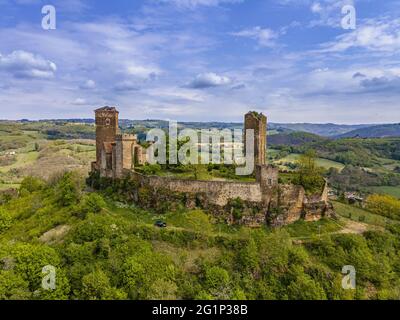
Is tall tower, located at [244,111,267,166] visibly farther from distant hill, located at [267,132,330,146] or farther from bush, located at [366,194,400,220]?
distant hill, located at [267,132,330,146]

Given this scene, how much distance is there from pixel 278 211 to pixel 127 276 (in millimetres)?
16659

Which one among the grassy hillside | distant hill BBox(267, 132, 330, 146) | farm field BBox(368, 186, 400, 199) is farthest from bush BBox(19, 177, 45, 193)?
distant hill BBox(267, 132, 330, 146)

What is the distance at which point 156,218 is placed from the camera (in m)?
40.3

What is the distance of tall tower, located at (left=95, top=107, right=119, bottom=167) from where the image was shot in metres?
48.3

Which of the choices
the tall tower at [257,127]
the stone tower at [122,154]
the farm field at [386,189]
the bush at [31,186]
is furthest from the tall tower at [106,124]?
the farm field at [386,189]

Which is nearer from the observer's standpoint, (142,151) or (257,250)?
(257,250)

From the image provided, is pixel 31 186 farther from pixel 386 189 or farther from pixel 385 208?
pixel 386 189

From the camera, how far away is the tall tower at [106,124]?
48312 mm

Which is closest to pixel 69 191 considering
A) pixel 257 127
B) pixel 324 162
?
pixel 257 127

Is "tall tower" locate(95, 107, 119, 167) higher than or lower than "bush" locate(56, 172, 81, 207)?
higher

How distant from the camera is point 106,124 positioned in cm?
4853

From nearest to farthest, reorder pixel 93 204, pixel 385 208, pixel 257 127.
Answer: pixel 93 204
pixel 257 127
pixel 385 208
